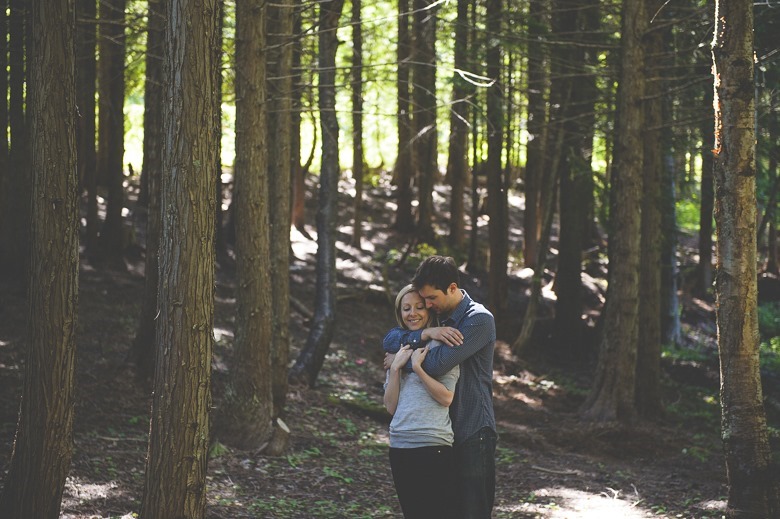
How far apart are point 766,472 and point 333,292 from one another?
7616 mm

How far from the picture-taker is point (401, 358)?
436 cm

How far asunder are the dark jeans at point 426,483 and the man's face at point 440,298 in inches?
28.7

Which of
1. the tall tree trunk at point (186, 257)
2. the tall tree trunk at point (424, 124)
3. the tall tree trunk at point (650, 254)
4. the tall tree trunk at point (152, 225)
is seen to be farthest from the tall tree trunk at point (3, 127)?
the tall tree trunk at point (650, 254)

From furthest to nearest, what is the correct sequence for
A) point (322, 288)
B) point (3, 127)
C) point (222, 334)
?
point (222, 334), point (3, 127), point (322, 288)

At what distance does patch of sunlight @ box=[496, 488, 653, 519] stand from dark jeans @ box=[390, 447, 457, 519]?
13.0 feet

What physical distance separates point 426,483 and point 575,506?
4639mm

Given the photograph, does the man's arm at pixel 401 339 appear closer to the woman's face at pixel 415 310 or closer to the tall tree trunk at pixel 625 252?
the woman's face at pixel 415 310

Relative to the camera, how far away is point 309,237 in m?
25.4

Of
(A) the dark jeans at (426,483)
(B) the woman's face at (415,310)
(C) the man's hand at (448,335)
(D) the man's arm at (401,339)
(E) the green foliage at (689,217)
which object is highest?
(E) the green foliage at (689,217)

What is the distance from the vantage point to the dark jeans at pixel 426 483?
4230 mm

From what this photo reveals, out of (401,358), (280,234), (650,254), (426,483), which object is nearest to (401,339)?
(401,358)

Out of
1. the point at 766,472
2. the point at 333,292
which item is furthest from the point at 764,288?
the point at 766,472

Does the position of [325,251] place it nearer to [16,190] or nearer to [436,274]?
[16,190]

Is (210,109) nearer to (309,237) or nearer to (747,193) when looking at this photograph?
(747,193)
